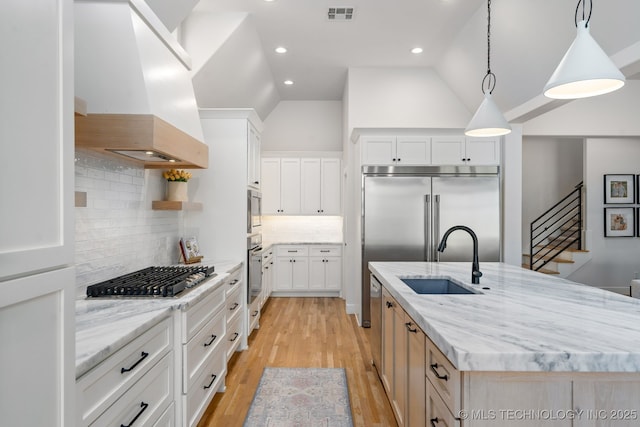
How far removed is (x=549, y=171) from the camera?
23.2 ft

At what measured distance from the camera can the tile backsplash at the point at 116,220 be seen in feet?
7.03

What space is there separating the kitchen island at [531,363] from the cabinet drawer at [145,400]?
4.05ft

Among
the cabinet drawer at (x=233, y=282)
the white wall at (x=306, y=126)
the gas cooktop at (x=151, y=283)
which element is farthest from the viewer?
the white wall at (x=306, y=126)

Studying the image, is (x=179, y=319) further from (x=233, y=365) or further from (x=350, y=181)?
(x=350, y=181)

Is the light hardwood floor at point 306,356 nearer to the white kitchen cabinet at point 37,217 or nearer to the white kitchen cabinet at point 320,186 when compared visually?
the white kitchen cabinet at point 320,186

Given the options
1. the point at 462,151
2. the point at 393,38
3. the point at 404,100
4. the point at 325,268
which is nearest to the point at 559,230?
the point at 462,151

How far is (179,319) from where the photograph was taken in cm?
198

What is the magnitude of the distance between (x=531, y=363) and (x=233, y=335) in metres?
2.62

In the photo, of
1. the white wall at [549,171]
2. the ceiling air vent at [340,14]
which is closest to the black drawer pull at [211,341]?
the ceiling air vent at [340,14]

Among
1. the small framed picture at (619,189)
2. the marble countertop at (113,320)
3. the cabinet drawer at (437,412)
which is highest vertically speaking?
the small framed picture at (619,189)

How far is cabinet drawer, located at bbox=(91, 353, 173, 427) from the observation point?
1.38m

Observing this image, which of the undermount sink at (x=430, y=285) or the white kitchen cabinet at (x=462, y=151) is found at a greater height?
the white kitchen cabinet at (x=462, y=151)

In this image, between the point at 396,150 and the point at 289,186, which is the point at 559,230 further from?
the point at 289,186

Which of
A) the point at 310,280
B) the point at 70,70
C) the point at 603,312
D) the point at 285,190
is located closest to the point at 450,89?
the point at 285,190
